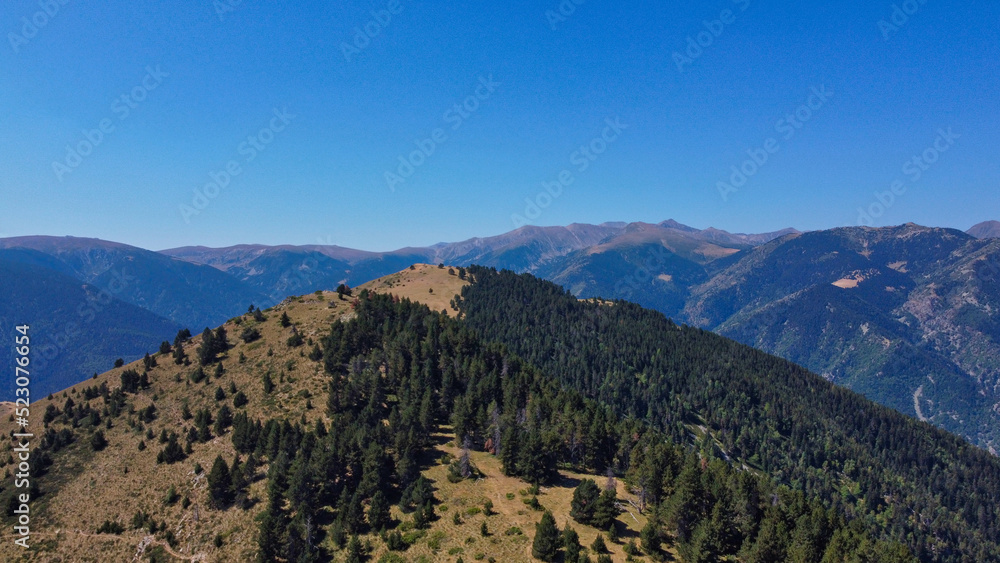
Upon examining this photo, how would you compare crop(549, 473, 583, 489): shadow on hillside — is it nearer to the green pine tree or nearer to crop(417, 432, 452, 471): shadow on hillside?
the green pine tree

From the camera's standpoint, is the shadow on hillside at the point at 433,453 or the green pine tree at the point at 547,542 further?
the shadow on hillside at the point at 433,453

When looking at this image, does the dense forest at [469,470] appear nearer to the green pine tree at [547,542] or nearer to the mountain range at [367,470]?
the green pine tree at [547,542]

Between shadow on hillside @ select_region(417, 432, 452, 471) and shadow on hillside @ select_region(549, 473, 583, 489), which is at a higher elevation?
shadow on hillside @ select_region(417, 432, 452, 471)

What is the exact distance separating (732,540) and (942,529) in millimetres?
180596

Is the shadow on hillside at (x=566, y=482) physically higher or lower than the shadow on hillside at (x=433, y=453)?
lower

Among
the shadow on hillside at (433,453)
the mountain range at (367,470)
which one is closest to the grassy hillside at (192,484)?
the shadow on hillside at (433,453)

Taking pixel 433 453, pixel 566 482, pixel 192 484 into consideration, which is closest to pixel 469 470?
pixel 433 453

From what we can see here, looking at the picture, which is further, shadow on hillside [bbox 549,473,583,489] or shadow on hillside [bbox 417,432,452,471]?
shadow on hillside [bbox 417,432,452,471]

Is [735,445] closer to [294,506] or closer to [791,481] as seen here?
[791,481]

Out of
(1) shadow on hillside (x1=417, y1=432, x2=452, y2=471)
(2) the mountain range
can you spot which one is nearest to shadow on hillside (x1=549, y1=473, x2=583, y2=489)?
(2) the mountain range

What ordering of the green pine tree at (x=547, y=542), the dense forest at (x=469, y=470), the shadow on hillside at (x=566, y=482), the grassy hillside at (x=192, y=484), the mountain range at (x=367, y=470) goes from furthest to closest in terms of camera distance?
the shadow on hillside at (x=566, y=482) → the grassy hillside at (x=192, y=484) → the mountain range at (x=367, y=470) → the dense forest at (x=469, y=470) → the green pine tree at (x=547, y=542)

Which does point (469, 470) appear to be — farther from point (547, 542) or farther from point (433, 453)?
point (547, 542)

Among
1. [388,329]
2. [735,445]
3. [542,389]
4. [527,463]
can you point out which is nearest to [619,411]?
[735,445]

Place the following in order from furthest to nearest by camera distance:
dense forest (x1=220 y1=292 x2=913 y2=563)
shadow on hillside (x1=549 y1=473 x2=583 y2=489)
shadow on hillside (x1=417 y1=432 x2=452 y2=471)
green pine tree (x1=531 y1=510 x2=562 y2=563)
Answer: shadow on hillside (x1=417 y1=432 x2=452 y2=471), shadow on hillside (x1=549 y1=473 x2=583 y2=489), dense forest (x1=220 y1=292 x2=913 y2=563), green pine tree (x1=531 y1=510 x2=562 y2=563)
